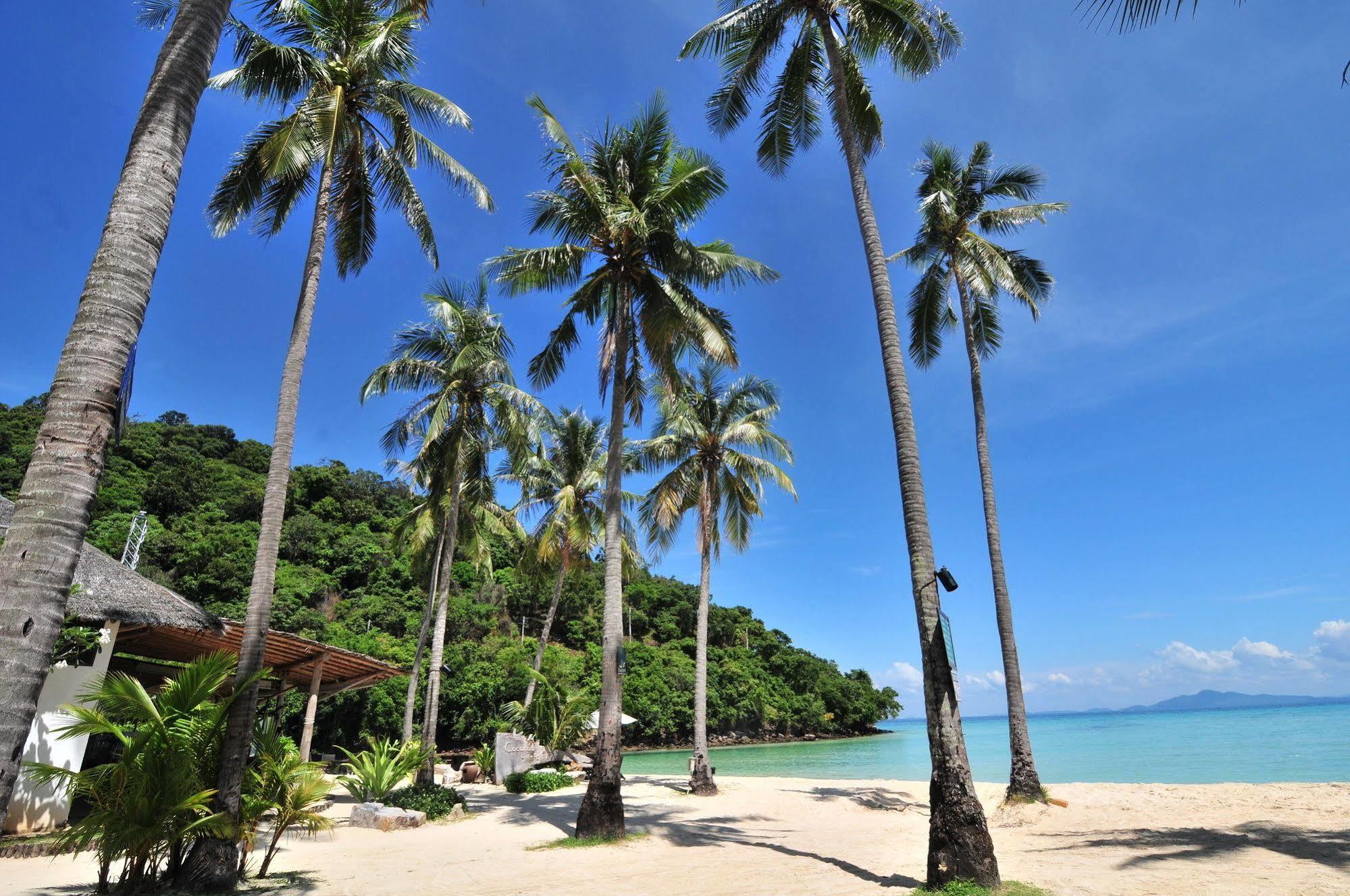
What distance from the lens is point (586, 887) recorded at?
7.04 metres

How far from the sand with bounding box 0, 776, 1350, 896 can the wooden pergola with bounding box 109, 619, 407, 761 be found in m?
3.21

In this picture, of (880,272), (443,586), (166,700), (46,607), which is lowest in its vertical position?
(166,700)

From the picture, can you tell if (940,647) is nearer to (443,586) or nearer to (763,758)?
(443,586)

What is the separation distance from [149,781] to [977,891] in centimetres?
737

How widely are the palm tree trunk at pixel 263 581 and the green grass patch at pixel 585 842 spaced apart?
13.3ft

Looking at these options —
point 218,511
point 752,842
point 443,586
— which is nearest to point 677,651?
point 218,511

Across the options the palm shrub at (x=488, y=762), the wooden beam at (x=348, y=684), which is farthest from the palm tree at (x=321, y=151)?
the palm shrub at (x=488, y=762)

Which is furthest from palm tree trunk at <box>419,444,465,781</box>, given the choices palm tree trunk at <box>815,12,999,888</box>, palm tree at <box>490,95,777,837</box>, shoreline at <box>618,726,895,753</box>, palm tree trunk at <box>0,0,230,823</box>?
shoreline at <box>618,726,895,753</box>

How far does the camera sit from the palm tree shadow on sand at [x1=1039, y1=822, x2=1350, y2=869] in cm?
702

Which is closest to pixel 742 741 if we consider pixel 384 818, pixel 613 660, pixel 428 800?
pixel 428 800

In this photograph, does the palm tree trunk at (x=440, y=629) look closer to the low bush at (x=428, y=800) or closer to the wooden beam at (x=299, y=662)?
the low bush at (x=428, y=800)

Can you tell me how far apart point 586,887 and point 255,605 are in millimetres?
4708

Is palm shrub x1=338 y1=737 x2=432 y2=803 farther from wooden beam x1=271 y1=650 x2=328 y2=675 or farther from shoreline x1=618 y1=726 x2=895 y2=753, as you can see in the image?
shoreline x1=618 y1=726 x2=895 y2=753

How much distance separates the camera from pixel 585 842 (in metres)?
9.32
